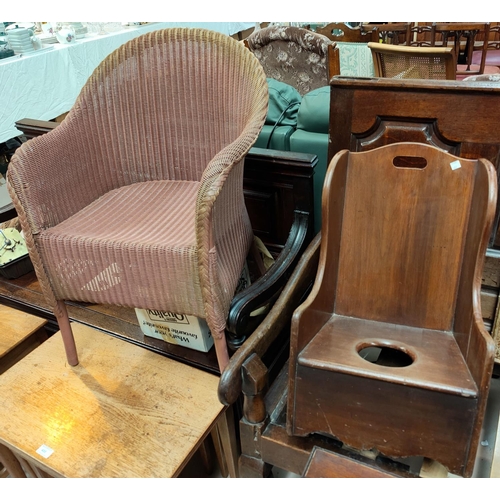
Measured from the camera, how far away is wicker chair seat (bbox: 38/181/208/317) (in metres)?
1.04

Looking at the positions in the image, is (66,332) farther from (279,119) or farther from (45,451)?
(279,119)

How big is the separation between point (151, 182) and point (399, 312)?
2.65ft

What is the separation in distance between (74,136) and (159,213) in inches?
12.9

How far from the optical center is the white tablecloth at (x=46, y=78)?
7.86ft

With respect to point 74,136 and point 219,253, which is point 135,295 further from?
→ point 74,136

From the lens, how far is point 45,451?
1.05m

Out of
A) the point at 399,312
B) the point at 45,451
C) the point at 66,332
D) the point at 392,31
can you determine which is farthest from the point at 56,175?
the point at 392,31

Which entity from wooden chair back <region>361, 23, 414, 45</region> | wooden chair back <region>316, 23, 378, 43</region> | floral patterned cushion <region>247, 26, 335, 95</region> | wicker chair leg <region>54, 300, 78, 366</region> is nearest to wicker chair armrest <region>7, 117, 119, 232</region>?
wicker chair leg <region>54, 300, 78, 366</region>

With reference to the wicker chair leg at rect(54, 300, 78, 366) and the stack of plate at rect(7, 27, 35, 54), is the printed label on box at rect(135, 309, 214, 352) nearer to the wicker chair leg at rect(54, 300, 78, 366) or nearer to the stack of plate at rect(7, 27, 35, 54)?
the wicker chair leg at rect(54, 300, 78, 366)

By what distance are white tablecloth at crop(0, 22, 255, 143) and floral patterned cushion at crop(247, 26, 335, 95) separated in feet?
3.26

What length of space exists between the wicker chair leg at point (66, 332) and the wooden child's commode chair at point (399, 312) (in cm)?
68

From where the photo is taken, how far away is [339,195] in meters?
1.04

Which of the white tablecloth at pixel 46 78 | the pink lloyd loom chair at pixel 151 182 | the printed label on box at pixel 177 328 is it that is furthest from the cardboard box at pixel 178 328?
the white tablecloth at pixel 46 78

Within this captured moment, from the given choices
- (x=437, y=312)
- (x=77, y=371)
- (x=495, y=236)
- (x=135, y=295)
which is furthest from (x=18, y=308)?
(x=495, y=236)
